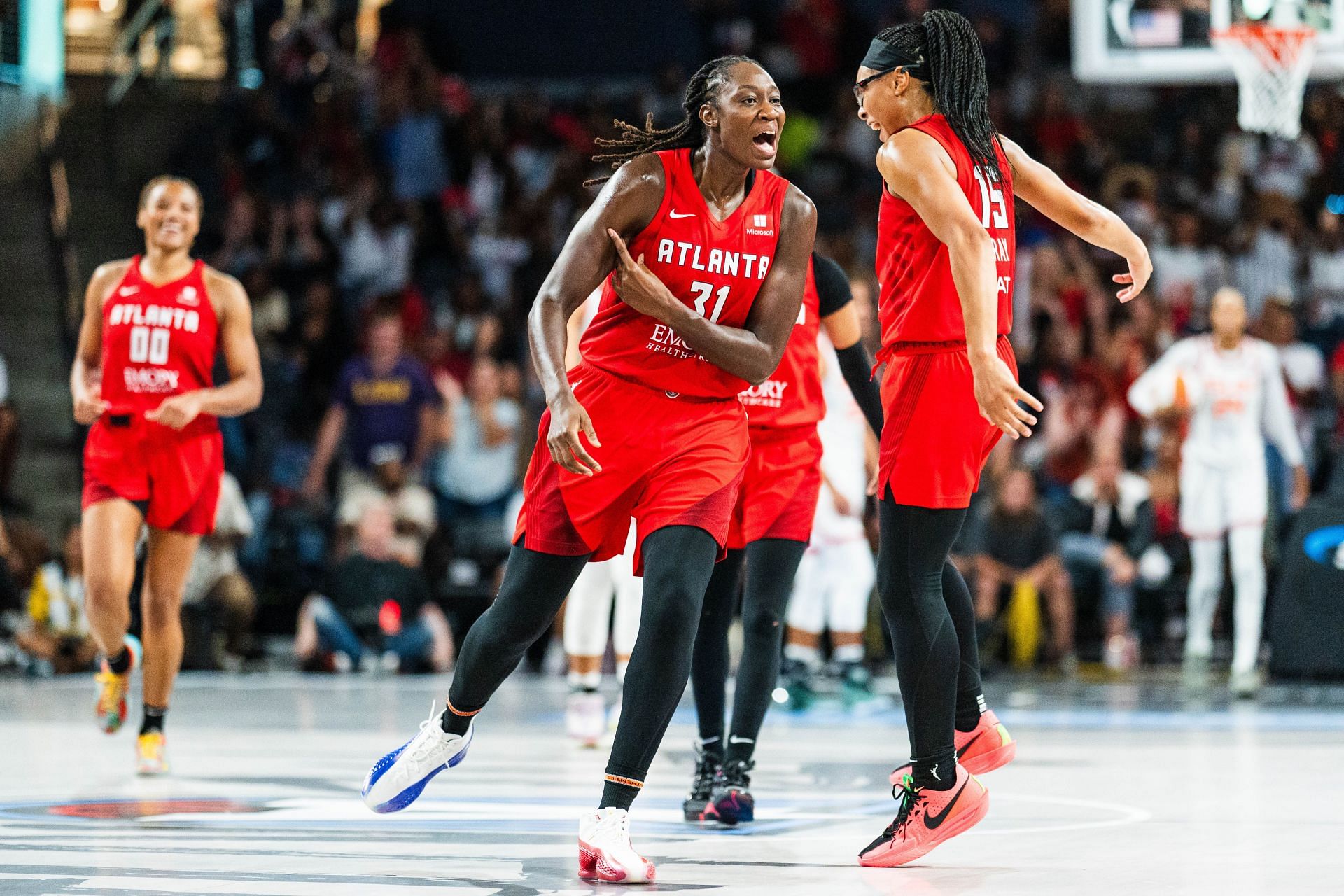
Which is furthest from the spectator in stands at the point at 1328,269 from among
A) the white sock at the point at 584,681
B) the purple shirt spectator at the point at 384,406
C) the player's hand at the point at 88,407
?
Result: the player's hand at the point at 88,407

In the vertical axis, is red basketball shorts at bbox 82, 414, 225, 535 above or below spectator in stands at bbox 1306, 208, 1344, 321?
below

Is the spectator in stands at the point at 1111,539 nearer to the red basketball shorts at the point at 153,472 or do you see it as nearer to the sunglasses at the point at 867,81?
the red basketball shorts at the point at 153,472

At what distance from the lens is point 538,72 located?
20344 mm

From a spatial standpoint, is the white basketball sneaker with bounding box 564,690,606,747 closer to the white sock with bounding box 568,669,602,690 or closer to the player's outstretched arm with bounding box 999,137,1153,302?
the white sock with bounding box 568,669,602,690

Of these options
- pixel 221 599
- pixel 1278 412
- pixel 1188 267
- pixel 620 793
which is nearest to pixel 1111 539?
pixel 1278 412

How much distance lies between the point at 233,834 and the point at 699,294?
82.0 inches

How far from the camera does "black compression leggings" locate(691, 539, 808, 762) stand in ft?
19.1

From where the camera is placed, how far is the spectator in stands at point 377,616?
40.4ft

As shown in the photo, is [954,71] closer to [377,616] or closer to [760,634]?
[760,634]

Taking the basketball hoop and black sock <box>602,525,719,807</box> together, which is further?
the basketball hoop

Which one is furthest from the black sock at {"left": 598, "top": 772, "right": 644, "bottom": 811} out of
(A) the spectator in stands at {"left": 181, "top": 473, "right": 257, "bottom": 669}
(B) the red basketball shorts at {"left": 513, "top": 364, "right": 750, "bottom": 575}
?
(A) the spectator in stands at {"left": 181, "top": 473, "right": 257, "bottom": 669}

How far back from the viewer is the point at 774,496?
6.06m

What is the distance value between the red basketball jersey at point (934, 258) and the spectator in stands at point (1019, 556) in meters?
7.12

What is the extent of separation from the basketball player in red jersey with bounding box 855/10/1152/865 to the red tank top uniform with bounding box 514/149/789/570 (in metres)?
0.40
